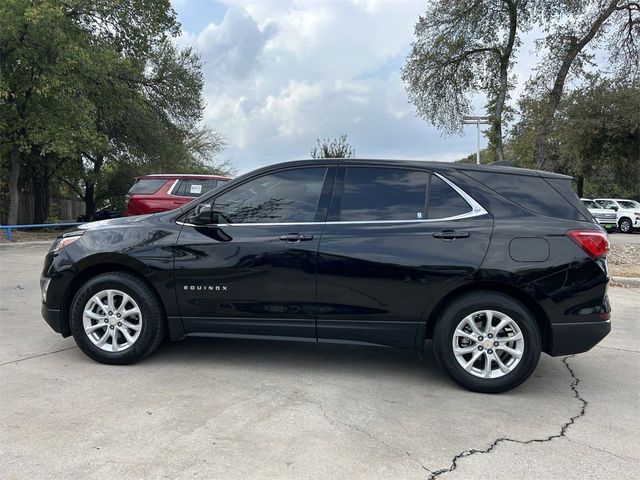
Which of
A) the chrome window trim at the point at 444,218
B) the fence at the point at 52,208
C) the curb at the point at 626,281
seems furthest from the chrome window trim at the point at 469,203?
the fence at the point at 52,208

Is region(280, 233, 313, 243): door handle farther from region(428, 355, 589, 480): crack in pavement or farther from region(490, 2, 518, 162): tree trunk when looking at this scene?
region(490, 2, 518, 162): tree trunk

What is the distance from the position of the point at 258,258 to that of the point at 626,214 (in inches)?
988

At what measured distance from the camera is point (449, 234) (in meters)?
4.05

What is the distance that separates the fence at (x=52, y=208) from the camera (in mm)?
20516

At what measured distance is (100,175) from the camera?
23.5 metres

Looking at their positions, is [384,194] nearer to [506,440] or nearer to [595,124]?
[506,440]

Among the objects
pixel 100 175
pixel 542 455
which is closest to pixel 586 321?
pixel 542 455

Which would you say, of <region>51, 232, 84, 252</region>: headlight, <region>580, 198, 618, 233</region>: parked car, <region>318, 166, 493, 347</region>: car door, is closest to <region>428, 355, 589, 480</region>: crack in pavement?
<region>318, 166, 493, 347</region>: car door

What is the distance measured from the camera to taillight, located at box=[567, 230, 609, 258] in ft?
12.9

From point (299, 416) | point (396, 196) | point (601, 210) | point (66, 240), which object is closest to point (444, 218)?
point (396, 196)

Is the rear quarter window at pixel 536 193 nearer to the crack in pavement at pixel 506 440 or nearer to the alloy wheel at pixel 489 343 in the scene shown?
the alloy wheel at pixel 489 343

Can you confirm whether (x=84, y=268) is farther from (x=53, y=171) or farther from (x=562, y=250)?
(x=53, y=171)

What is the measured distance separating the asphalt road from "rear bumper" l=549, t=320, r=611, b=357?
44 centimetres

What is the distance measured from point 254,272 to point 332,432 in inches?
58.4
